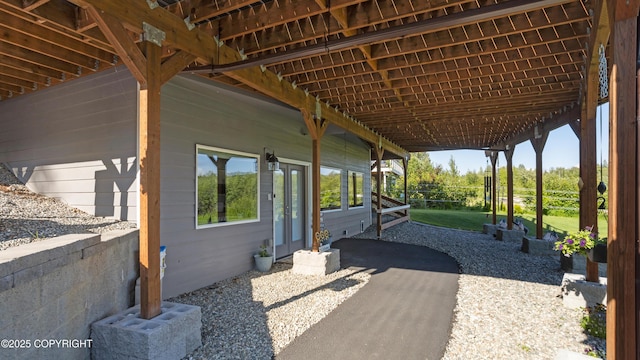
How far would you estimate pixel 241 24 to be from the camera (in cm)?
352

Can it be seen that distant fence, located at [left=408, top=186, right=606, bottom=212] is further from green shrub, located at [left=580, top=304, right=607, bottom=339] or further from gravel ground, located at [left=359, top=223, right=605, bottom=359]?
green shrub, located at [left=580, top=304, right=607, bottom=339]

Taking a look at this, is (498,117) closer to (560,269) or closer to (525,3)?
(560,269)

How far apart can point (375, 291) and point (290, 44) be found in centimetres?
340

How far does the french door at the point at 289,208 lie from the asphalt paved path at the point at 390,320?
1.39m

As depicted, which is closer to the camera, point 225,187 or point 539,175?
point 225,187

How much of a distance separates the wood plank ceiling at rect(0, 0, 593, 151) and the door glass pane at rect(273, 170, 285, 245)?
70.6 inches

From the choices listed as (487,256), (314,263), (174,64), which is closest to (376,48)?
(174,64)

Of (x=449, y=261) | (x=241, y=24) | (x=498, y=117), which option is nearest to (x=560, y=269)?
(x=449, y=261)

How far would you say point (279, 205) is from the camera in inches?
272

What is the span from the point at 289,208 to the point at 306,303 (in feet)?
10.3

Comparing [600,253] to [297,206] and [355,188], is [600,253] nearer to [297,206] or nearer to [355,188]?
[297,206]

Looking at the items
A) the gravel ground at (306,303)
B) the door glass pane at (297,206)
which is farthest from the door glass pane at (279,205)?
the gravel ground at (306,303)

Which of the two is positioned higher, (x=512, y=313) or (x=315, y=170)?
(x=315, y=170)

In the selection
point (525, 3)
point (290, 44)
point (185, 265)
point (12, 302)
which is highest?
point (290, 44)
